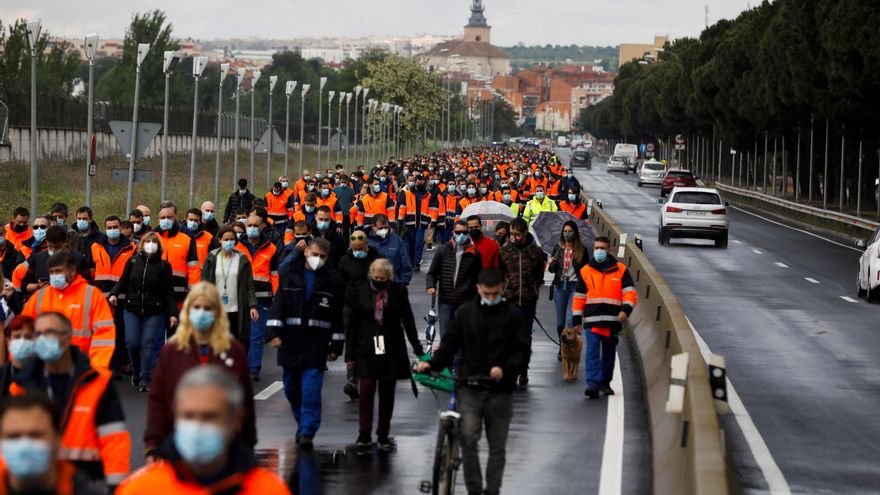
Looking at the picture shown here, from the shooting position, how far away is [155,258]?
1702 cm

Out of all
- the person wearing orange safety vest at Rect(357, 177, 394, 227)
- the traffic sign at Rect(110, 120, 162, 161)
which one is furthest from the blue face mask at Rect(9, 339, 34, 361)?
the person wearing orange safety vest at Rect(357, 177, 394, 227)

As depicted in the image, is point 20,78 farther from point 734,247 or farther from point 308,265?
point 308,265

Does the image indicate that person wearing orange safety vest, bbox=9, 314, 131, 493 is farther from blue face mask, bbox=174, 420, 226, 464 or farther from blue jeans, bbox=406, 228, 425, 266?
blue jeans, bbox=406, 228, 425, 266

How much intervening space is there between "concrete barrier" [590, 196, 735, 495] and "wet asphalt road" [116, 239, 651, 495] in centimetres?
26

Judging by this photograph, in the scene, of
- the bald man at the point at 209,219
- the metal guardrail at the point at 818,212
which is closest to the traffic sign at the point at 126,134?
the bald man at the point at 209,219

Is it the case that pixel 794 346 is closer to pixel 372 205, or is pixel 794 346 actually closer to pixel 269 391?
pixel 269 391

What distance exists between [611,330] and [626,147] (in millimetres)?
125490

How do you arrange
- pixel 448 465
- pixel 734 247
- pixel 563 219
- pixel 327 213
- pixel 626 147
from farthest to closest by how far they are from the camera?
pixel 626 147 < pixel 734 247 < pixel 563 219 < pixel 327 213 < pixel 448 465

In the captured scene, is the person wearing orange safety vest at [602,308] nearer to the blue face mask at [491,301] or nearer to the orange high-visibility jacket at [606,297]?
the orange high-visibility jacket at [606,297]

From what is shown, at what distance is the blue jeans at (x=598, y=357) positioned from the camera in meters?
17.1

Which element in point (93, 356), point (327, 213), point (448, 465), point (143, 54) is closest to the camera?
point (93, 356)

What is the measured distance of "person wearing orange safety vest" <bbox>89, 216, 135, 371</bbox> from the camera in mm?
18266

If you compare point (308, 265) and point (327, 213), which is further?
point (327, 213)

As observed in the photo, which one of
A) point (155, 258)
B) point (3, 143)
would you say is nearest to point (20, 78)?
point (3, 143)
